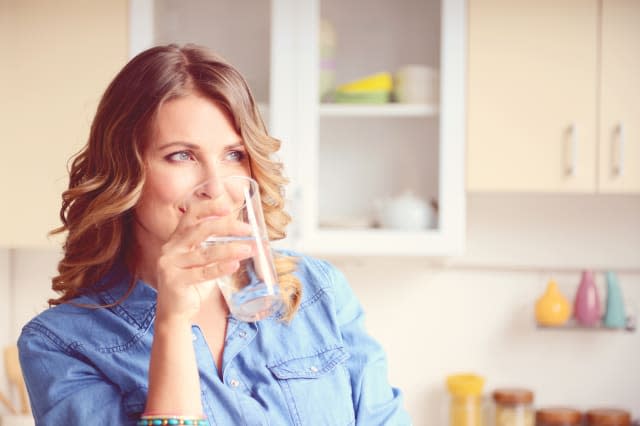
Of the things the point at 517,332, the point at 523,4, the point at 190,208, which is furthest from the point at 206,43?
the point at 190,208

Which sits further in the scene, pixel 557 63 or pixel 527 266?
pixel 527 266

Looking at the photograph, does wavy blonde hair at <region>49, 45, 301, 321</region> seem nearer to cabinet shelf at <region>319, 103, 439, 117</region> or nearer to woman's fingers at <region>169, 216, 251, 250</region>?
woman's fingers at <region>169, 216, 251, 250</region>

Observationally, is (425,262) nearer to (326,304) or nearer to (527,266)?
(527,266)

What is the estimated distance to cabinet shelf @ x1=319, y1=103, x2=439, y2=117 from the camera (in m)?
2.28

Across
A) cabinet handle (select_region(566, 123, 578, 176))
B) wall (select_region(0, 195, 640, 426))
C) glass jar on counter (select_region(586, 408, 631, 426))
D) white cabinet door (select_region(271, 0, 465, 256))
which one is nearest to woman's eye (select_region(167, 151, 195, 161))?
white cabinet door (select_region(271, 0, 465, 256))

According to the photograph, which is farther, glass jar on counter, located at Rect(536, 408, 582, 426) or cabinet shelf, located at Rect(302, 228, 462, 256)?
glass jar on counter, located at Rect(536, 408, 582, 426)

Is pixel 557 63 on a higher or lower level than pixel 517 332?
higher

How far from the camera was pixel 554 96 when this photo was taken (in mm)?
2230

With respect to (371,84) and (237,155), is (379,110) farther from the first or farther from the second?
(237,155)

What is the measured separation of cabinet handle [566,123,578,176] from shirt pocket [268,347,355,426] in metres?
1.14

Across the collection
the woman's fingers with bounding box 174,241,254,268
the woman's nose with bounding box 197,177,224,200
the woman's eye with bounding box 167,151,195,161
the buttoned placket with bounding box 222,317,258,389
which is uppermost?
the woman's eye with bounding box 167,151,195,161

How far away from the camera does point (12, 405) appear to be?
8.64 feet

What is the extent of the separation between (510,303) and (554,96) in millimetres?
704

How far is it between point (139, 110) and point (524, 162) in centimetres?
128
